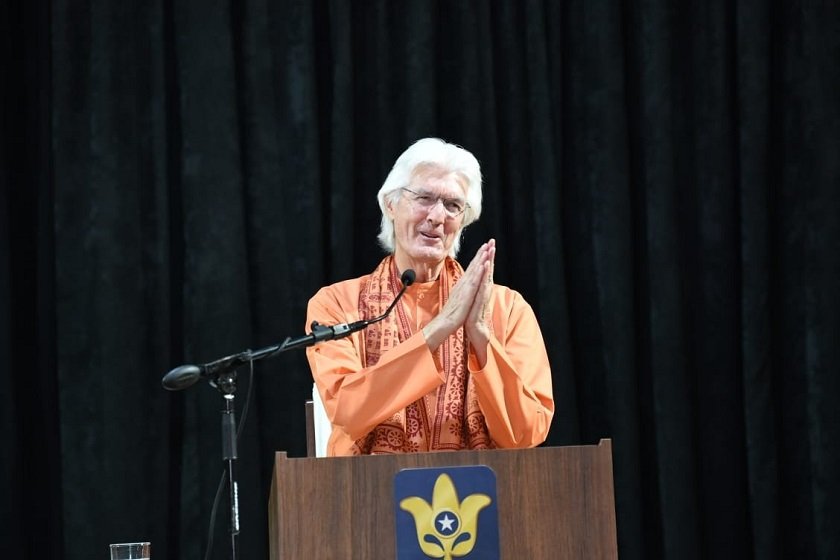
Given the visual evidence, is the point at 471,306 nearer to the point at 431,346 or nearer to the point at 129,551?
the point at 431,346

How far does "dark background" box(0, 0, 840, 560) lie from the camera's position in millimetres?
3562

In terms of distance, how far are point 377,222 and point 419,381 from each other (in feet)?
4.23

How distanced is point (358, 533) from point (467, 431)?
0.72 meters

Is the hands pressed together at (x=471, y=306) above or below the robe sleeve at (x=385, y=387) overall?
above

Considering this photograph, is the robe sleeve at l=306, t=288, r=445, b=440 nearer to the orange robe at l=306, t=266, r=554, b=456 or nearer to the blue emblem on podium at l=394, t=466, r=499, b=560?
the orange robe at l=306, t=266, r=554, b=456

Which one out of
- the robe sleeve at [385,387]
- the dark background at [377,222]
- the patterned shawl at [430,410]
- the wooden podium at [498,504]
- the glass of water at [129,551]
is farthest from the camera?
the dark background at [377,222]

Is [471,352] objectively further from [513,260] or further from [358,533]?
[513,260]

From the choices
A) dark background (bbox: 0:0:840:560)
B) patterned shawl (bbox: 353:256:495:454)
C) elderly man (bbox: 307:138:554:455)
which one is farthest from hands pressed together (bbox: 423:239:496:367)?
dark background (bbox: 0:0:840:560)

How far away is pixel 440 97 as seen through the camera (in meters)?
3.86

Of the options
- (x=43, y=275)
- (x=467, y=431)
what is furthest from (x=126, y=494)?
(x=467, y=431)

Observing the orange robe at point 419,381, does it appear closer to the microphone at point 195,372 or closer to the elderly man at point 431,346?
the elderly man at point 431,346

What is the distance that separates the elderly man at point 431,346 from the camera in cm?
260

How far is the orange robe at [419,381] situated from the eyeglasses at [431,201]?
0.25 meters

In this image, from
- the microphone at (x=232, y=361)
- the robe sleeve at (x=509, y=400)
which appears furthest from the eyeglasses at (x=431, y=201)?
the microphone at (x=232, y=361)
